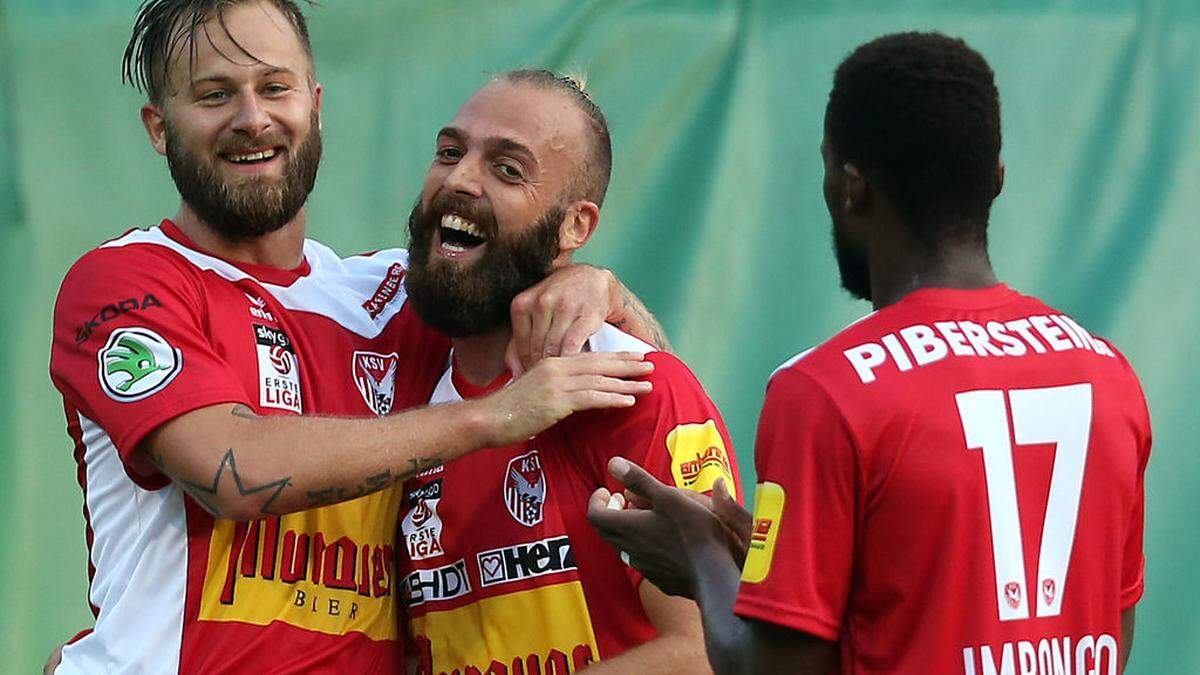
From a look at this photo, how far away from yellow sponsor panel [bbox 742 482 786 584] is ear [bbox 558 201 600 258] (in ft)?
4.39

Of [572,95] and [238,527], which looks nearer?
[238,527]

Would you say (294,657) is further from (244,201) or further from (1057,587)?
(1057,587)

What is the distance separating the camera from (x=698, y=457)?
3.29 m

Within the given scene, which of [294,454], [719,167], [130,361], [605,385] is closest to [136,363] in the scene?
[130,361]

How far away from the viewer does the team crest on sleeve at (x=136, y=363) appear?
3252 millimetres

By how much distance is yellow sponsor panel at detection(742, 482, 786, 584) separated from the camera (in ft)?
8.19

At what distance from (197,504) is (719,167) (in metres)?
2.28

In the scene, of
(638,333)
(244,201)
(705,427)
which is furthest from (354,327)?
(705,427)

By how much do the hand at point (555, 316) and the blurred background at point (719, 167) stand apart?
152 centimetres

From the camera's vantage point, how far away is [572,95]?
382 cm

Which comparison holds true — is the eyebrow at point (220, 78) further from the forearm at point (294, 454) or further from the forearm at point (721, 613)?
the forearm at point (721, 613)

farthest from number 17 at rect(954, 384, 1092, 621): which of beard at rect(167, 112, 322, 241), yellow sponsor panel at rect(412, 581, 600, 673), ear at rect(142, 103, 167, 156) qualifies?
ear at rect(142, 103, 167, 156)

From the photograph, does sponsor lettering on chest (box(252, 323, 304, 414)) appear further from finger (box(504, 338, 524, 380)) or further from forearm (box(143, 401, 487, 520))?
finger (box(504, 338, 524, 380))

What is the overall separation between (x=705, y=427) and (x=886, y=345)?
0.89 metres
